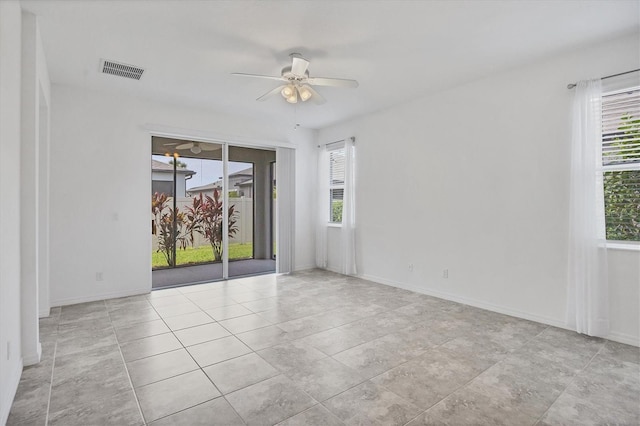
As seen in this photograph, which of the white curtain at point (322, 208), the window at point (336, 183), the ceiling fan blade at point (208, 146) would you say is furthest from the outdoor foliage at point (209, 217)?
the window at point (336, 183)

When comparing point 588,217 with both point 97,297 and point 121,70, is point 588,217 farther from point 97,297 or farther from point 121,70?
point 97,297

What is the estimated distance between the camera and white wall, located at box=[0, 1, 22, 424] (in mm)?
1958

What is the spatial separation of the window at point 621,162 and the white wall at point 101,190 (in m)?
5.22

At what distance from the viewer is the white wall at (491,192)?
3311mm

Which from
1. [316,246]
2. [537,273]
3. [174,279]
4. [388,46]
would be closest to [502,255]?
[537,273]

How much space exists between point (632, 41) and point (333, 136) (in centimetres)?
418

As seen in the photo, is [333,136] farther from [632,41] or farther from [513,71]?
[632,41]

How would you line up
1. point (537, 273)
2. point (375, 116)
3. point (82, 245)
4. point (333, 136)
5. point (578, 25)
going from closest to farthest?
point (578, 25), point (537, 273), point (82, 245), point (375, 116), point (333, 136)

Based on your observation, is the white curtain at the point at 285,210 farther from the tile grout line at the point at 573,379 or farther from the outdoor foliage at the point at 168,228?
the tile grout line at the point at 573,379

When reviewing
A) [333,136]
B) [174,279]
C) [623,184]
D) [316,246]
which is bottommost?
[174,279]

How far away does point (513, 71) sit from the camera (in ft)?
12.1

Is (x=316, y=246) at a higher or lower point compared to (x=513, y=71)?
lower

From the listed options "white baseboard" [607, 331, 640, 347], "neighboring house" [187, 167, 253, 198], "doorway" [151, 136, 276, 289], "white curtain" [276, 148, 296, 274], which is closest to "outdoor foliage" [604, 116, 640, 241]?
"white baseboard" [607, 331, 640, 347]

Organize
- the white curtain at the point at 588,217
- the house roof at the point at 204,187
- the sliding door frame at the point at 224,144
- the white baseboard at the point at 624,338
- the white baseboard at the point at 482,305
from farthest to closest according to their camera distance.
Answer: the house roof at the point at 204,187 → the sliding door frame at the point at 224,144 → the white baseboard at the point at 482,305 → the white curtain at the point at 588,217 → the white baseboard at the point at 624,338
